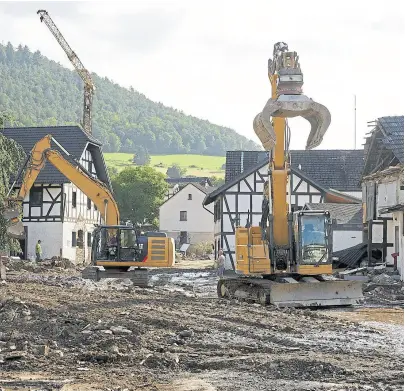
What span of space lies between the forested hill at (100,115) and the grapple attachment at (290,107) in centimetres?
13769

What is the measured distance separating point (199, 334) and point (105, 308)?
→ 394 cm

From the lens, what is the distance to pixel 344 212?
40781 mm

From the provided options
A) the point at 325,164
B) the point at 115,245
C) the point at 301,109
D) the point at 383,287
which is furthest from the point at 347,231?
the point at 301,109

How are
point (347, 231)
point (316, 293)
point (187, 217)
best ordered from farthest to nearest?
point (187, 217) → point (347, 231) → point (316, 293)

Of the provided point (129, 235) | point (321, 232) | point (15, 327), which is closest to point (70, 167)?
point (129, 235)

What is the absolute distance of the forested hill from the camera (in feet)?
547

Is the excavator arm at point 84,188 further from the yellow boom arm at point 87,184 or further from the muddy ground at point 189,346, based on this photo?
the muddy ground at point 189,346

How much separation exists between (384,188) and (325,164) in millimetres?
20422

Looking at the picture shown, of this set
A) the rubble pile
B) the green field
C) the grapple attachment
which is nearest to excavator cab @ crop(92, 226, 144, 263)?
the rubble pile

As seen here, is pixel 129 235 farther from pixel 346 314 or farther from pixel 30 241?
pixel 30 241

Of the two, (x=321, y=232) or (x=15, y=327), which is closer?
(x=15, y=327)

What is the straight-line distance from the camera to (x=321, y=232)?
65.8ft

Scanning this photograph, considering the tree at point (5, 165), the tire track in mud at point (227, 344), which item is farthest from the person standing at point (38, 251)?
the tire track in mud at point (227, 344)

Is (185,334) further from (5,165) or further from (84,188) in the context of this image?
(84,188)
